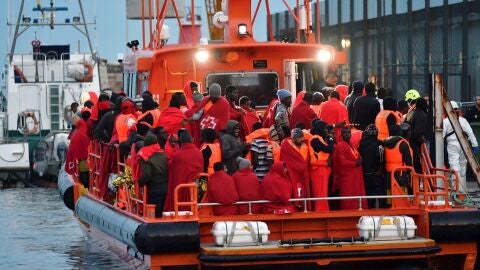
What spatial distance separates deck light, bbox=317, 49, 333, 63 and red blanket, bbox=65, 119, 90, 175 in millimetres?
3671

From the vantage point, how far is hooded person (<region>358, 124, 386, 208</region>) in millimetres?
17875

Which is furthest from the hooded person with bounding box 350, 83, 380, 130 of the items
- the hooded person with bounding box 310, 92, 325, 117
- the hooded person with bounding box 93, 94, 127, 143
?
the hooded person with bounding box 93, 94, 127, 143

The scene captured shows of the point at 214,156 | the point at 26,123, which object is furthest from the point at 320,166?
the point at 26,123

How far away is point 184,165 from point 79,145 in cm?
719

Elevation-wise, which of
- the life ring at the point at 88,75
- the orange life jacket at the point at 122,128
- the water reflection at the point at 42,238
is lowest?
the water reflection at the point at 42,238

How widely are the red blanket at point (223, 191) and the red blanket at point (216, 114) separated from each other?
5.97ft

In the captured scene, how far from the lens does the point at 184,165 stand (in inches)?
679

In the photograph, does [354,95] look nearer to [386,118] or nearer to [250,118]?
[250,118]

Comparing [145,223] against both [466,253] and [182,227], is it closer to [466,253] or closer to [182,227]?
[182,227]

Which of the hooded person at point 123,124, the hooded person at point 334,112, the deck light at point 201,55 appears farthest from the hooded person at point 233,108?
the deck light at point 201,55

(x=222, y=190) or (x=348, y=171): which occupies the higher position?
(x=348, y=171)

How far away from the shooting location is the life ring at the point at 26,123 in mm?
39750

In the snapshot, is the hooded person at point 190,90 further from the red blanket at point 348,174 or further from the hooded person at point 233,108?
the red blanket at point 348,174

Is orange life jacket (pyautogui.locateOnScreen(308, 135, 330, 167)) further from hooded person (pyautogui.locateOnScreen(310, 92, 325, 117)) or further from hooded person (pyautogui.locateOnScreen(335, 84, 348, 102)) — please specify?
hooded person (pyautogui.locateOnScreen(335, 84, 348, 102))
